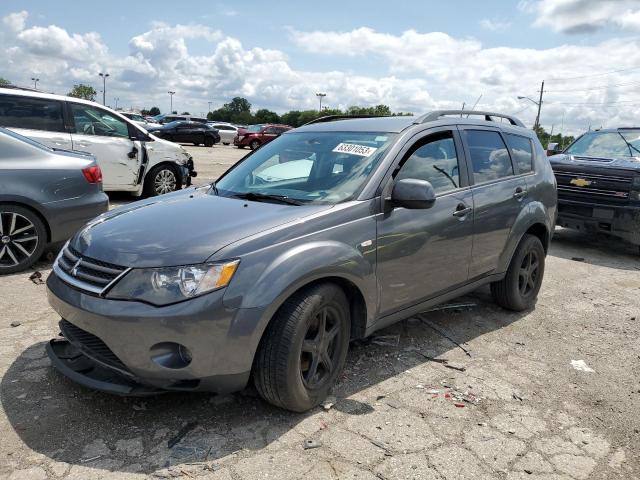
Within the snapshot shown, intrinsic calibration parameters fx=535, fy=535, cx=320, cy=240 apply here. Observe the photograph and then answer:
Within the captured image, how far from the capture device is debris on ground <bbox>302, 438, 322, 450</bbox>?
2.74 metres

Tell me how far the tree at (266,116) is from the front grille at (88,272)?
8936cm

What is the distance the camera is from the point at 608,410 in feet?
10.8

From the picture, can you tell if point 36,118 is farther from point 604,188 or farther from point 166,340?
point 604,188

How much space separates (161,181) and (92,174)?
3.93 meters

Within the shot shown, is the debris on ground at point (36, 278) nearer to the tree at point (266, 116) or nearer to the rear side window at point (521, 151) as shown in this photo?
the rear side window at point (521, 151)

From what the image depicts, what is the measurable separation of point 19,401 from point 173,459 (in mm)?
1070

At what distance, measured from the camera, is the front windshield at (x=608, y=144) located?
8320mm

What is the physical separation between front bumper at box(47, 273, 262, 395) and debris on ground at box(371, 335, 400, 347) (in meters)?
1.53

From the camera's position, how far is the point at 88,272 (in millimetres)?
2830

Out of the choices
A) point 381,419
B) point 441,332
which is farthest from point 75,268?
point 441,332

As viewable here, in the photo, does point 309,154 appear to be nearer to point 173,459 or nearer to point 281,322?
point 281,322

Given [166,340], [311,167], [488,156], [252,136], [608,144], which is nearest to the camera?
[166,340]

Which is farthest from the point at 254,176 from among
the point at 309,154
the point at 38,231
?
the point at 38,231

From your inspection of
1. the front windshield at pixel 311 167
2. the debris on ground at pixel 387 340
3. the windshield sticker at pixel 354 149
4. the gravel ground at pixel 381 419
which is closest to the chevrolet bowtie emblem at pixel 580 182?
the gravel ground at pixel 381 419
